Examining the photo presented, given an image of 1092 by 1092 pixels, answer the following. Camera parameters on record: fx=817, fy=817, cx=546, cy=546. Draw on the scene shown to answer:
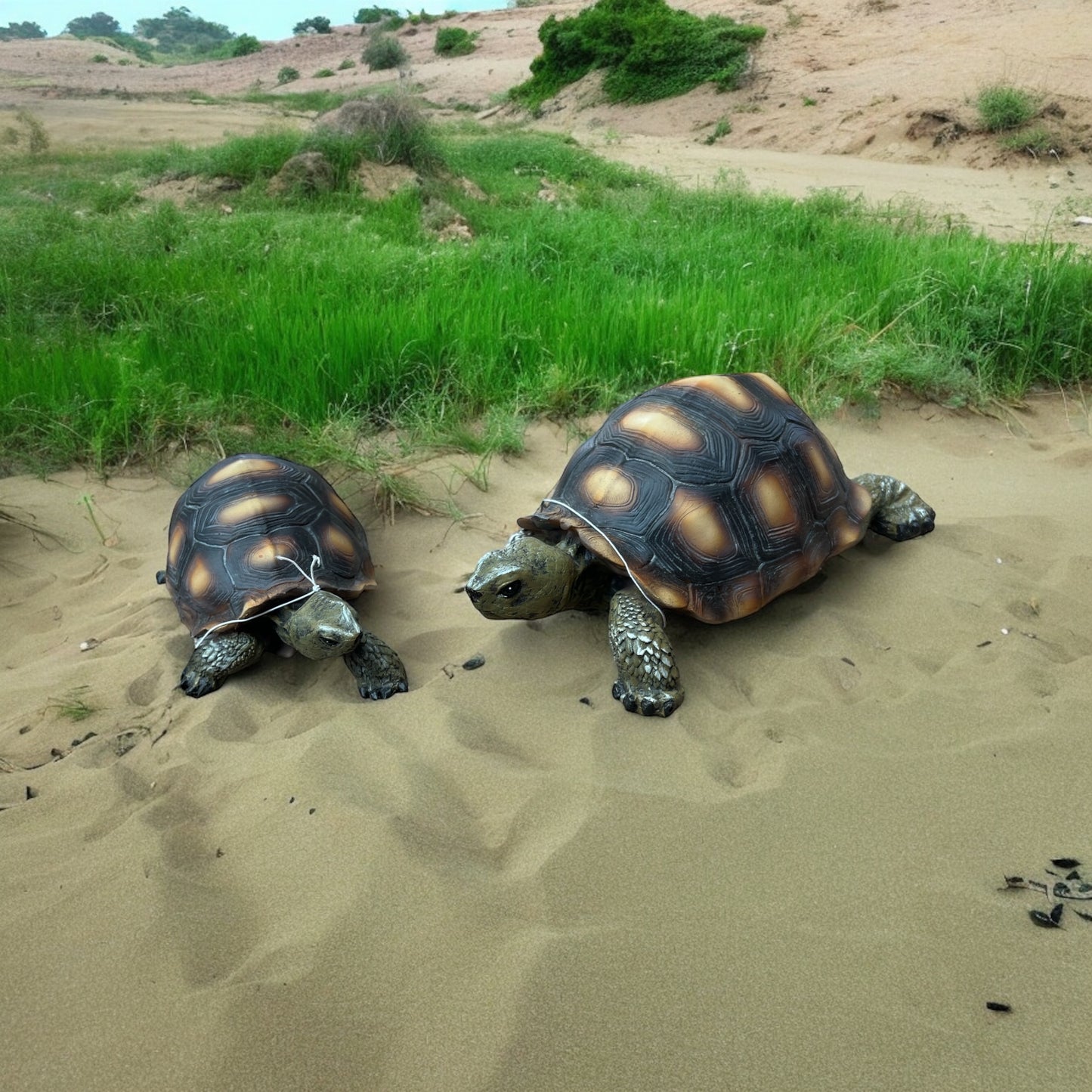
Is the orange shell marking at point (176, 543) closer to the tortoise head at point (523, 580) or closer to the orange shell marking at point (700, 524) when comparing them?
the tortoise head at point (523, 580)

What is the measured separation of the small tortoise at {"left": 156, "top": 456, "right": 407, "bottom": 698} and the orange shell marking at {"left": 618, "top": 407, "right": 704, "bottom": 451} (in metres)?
1.16

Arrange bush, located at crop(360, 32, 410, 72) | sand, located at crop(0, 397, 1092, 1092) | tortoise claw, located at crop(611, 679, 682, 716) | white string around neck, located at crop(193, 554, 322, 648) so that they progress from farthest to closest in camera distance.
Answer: bush, located at crop(360, 32, 410, 72) < white string around neck, located at crop(193, 554, 322, 648) < tortoise claw, located at crop(611, 679, 682, 716) < sand, located at crop(0, 397, 1092, 1092)

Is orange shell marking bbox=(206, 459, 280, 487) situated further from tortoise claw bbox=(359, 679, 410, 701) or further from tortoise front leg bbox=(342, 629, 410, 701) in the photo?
tortoise claw bbox=(359, 679, 410, 701)

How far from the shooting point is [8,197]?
29.5 feet

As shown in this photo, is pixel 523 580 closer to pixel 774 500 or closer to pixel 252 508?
pixel 774 500

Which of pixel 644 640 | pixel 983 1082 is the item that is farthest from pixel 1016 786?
pixel 644 640

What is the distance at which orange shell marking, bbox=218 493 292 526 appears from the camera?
10.1ft

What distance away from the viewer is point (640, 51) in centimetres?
1848

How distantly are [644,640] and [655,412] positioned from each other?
0.89 metres

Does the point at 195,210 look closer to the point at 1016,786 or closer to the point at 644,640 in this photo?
the point at 644,640

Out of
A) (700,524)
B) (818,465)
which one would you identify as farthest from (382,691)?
(818,465)

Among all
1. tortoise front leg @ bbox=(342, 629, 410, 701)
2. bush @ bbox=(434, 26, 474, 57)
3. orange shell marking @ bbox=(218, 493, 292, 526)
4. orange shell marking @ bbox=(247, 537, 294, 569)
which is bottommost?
tortoise front leg @ bbox=(342, 629, 410, 701)

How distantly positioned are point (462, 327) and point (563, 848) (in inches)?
135

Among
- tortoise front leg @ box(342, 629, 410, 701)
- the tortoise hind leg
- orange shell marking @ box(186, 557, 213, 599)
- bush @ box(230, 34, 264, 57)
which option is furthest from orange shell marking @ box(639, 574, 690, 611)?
bush @ box(230, 34, 264, 57)
